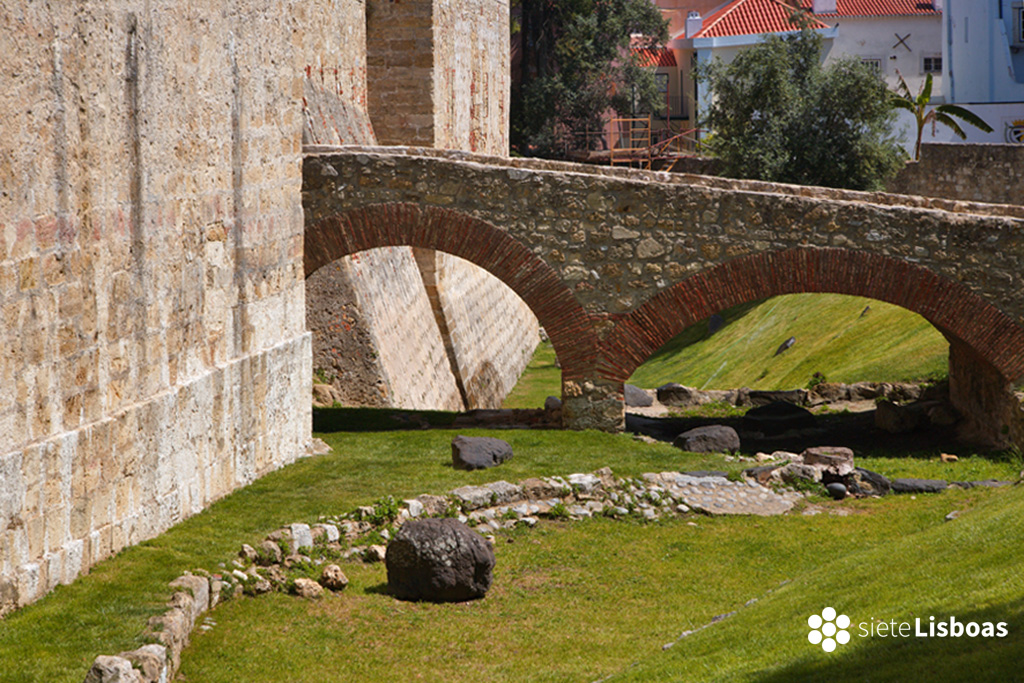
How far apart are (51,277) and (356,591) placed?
11.9ft

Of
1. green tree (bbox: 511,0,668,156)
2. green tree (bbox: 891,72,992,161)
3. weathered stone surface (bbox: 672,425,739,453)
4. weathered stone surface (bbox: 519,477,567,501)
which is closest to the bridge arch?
weathered stone surface (bbox: 672,425,739,453)

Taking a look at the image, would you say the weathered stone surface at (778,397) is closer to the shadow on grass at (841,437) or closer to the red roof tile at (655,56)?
the shadow on grass at (841,437)

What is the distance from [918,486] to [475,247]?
5997 mm

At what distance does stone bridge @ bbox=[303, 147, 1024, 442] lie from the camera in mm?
14594

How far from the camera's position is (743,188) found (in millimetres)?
15211

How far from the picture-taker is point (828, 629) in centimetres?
810

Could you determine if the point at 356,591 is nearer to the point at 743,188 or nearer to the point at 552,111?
the point at 743,188

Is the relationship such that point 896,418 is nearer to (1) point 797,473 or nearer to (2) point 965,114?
(1) point 797,473

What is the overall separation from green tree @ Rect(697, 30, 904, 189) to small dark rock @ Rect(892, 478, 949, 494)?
53.7 feet

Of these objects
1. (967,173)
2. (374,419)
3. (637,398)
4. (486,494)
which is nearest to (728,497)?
(486,494)

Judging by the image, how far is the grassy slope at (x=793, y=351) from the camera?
2138 cm

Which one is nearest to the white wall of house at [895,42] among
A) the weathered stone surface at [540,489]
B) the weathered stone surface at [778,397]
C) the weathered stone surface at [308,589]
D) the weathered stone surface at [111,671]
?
the weathered stone surface at [778,397]

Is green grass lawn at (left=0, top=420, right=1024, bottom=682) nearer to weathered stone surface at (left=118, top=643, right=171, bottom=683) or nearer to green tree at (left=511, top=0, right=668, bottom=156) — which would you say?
weathered stone surface at (left=118, top=643, right=171, bottom=683)

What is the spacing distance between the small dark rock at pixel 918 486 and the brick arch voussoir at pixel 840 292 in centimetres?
203
